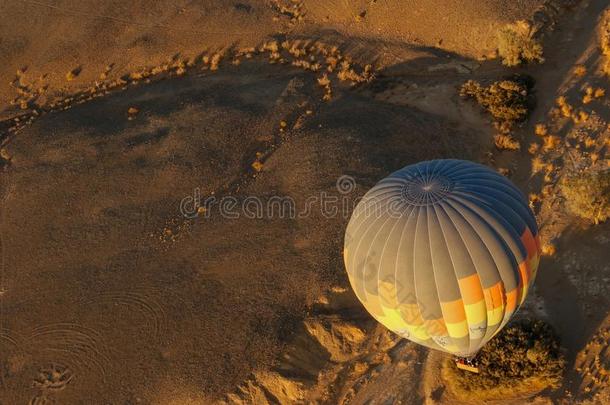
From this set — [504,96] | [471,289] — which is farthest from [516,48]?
[471,289]

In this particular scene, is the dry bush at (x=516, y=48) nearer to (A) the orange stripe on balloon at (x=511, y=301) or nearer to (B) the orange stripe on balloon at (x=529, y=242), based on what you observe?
(B) the orange stripe on balloon at (x=529, y=242)

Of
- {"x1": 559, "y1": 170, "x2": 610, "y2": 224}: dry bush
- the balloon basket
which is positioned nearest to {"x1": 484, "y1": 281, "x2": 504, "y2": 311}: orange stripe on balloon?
the balloon basket

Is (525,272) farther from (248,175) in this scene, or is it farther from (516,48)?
(516,48)

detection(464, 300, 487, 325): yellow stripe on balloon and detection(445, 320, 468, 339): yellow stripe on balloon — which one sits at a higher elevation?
detection(464, 300, 487, 325): yellow stripe on balloon

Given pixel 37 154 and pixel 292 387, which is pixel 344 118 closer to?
pixel 292 387

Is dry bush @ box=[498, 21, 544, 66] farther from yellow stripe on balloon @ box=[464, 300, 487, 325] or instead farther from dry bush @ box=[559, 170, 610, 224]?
yellow stripe on balloon @ box=[464, 300, 487, 325]

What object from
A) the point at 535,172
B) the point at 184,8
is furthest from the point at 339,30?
the point at 535,172

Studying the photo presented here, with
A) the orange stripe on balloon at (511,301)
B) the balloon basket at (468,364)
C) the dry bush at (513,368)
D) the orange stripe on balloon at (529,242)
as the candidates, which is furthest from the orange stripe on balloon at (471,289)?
Result: the dry bush at (513,368)
